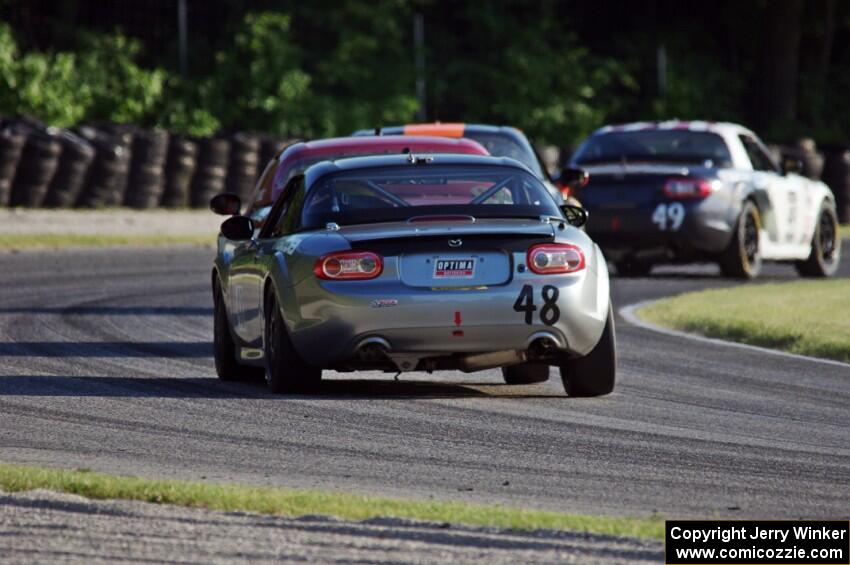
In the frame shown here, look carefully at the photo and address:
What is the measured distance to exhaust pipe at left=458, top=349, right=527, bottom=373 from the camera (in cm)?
1017

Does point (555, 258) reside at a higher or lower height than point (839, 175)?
higher

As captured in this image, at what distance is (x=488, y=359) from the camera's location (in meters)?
10.2

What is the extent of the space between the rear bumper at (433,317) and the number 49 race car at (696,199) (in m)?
9.42

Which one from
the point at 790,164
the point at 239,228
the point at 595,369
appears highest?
the point at 239,228

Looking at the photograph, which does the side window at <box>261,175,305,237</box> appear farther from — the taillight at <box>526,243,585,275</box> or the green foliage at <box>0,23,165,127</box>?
the green foliage at <box>0,23,165,127</box>

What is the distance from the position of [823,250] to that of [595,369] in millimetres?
11447

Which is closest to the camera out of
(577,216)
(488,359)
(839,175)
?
(488,359)

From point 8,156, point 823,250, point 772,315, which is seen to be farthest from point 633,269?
point 8,156

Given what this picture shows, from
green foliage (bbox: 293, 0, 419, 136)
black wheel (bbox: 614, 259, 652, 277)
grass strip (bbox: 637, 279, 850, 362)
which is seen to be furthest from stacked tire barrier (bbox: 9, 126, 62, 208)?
grass strip (bbox: 637, 279, 850, 362)

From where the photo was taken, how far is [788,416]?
388 inches

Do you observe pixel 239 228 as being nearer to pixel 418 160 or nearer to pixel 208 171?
pixel 418 160

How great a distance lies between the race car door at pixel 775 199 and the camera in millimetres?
20156

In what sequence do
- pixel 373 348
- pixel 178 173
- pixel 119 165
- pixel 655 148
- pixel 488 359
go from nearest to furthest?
pixel 373 348
pixel 488 359
pixel 655 148
pixel 119 165
pixel 178 173

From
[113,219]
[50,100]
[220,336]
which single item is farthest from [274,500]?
[50,100]
